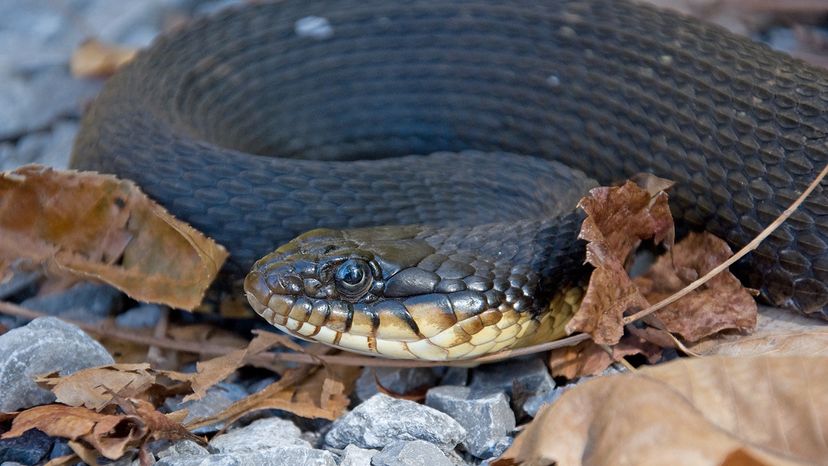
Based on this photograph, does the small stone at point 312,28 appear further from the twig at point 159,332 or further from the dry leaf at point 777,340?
the dry leaf at point 777,340

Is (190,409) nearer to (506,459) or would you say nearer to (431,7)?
(506,459)

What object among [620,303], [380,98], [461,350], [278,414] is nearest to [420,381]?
[461,350]

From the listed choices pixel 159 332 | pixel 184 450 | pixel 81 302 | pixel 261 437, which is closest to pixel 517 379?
pixel 261 437

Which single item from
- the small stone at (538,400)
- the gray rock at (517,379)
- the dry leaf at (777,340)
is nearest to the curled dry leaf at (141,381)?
the gray rock at (517,379)

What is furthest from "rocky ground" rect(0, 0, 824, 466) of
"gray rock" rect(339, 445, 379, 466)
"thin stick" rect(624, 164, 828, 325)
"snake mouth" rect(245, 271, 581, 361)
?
"thin stick" rect(624, 164, 828, 325)

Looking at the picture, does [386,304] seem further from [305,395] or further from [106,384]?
[106,384]
